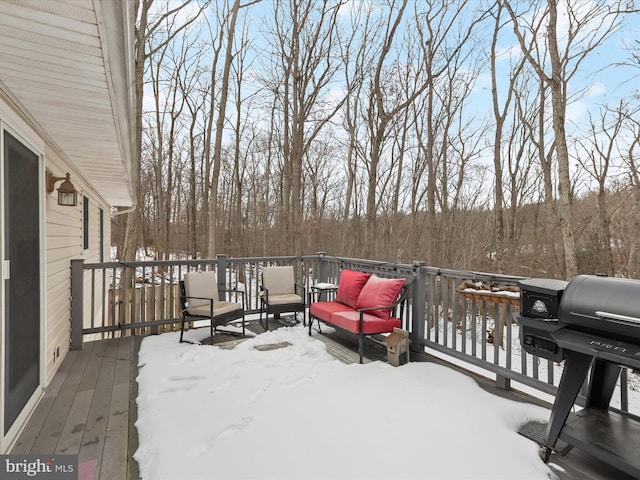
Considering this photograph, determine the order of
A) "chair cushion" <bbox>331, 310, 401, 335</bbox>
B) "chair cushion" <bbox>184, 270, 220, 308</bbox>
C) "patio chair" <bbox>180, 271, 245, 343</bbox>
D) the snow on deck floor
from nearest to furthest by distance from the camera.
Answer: the snow on deck floor, "chair cushion" <bbox>331, 310, 401, 335</bbox>, "patio chair" <bbox>180, 271, 245, 343</bbox>, "chair cushion" <bbox>184, 270, 220, 308</bbox>

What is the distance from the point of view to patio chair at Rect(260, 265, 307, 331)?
16.9ft

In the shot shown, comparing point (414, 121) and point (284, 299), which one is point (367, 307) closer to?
point (284, 299)

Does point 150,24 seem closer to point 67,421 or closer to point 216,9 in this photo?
point 216,9

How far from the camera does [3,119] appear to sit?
2.27 meters

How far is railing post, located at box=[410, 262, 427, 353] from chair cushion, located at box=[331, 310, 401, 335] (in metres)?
0.21

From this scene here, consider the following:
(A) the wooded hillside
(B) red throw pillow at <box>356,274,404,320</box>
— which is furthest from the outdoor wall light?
(A) the wooded hillside

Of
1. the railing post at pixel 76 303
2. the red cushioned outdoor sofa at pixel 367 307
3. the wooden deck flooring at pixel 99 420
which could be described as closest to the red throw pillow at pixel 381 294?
the red cushioned outdoor sofa at pixel 367 307

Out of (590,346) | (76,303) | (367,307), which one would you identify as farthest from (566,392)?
(76,303)

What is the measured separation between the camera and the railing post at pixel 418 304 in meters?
3.92

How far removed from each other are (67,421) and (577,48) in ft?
37.6

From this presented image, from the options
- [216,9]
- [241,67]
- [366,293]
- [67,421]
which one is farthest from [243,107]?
[67,421]

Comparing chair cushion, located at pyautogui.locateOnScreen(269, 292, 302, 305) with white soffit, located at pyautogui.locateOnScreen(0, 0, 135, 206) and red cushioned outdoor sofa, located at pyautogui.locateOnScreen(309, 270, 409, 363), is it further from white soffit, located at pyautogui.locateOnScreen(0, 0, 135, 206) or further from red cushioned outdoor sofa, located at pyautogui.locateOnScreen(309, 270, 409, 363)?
white soffit, located at pyautogui.locateOnScreen(0, 0, 135, 206)

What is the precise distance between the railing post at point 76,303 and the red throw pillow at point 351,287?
3.32 metres

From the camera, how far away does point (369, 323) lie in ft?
12.6
